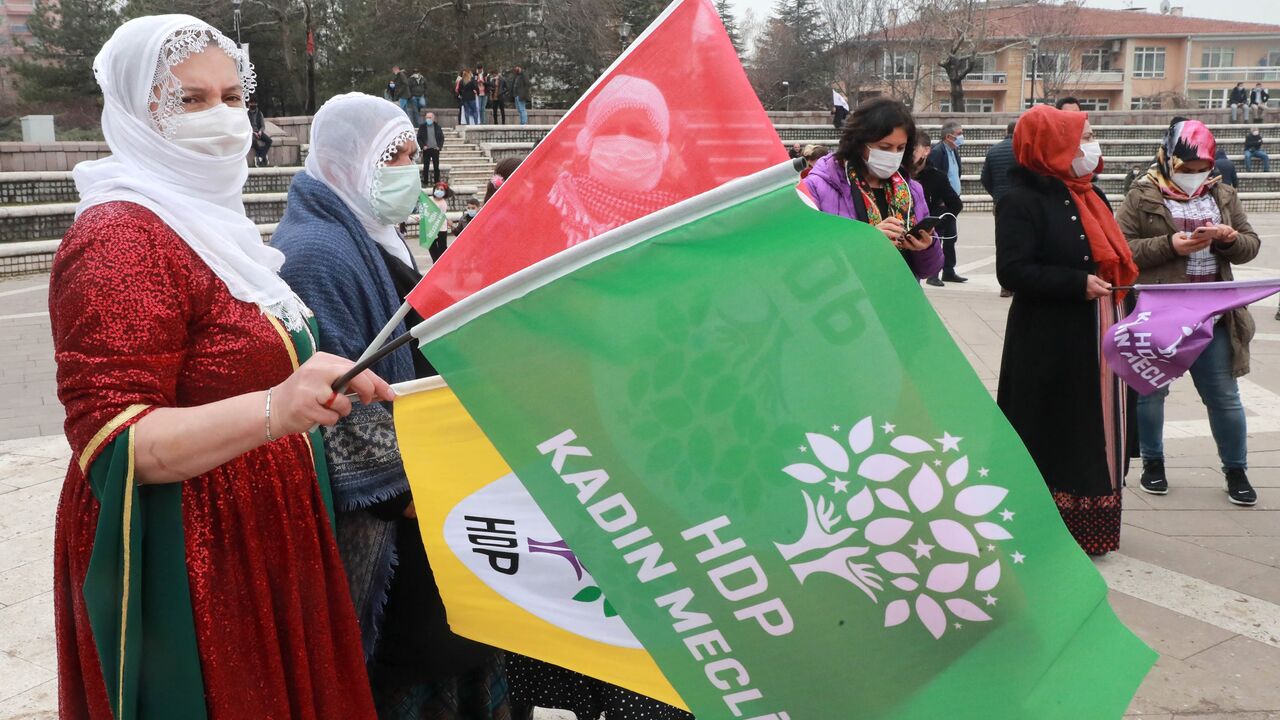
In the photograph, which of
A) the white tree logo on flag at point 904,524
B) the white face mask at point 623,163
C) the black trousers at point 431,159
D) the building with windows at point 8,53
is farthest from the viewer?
the building with windows at point 8,53

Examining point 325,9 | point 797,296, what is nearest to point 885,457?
point 797,296

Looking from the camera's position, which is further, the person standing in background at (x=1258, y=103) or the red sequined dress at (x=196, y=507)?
the person standing in background at (x=1258, y=103)

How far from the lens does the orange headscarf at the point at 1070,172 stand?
445 cm

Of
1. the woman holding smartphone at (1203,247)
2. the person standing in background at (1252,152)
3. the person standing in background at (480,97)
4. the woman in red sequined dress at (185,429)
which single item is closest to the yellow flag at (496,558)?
the woman in red sequined dress at (185,429)

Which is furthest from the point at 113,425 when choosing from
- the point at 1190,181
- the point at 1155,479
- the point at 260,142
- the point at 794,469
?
the point at 260,142

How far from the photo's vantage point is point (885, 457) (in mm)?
1392

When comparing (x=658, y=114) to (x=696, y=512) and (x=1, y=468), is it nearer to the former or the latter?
(x=696, y=512)

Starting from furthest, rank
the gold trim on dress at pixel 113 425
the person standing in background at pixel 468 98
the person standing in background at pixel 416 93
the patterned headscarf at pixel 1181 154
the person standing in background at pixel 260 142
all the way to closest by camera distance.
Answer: the person standing in background at pixel 468 98, the person standing in background at pixel 416 93, the person standing in background at pixel 260 142, the patterned headscarf at pixel 1181 154, the gold trim on dress at pixel 113 425

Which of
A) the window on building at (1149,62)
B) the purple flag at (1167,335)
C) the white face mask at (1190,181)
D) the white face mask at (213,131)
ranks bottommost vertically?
the purple flag at (1167,335)

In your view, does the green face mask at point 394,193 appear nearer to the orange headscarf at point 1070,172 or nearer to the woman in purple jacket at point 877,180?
the woman in purple jacket at point 877,180

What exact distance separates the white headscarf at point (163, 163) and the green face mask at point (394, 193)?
0.67 metres

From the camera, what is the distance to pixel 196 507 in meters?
1.86

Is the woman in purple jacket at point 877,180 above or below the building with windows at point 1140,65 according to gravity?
below

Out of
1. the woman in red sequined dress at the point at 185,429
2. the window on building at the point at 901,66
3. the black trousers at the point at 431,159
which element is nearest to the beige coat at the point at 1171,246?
the woman in red sequined dress at the point at 185,429
